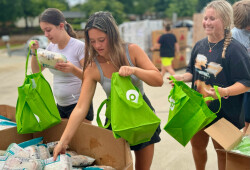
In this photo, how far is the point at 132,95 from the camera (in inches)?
56.7

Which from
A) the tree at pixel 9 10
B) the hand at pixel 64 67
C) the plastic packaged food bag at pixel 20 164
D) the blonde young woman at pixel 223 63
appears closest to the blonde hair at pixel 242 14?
the blonde young woman at pixel 223 63

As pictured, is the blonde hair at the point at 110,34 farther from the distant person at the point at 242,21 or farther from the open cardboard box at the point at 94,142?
the distant person at the point at 242,21

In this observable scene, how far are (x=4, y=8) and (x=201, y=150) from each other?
28.7 metres

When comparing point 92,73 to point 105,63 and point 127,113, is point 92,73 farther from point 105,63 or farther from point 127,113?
point 127,113

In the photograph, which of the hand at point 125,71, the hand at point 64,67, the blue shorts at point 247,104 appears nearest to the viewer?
the hand at point 125,71

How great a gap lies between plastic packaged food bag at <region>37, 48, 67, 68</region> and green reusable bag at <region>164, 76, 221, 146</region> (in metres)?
A: 0.78

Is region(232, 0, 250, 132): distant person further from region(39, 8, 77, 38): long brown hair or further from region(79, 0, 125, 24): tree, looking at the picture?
region(79, 0, 125, 24): tree

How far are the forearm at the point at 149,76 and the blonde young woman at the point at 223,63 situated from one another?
1.06 ft

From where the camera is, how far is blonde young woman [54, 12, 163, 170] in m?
1.53

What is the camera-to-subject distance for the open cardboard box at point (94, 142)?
152cm

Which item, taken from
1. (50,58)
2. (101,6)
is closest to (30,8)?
(101,6)

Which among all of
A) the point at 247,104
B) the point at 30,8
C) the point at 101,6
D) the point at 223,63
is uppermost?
the point at 101,6

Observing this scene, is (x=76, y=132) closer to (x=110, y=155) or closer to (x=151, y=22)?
(x=110, y=155)

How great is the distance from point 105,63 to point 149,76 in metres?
0.31
